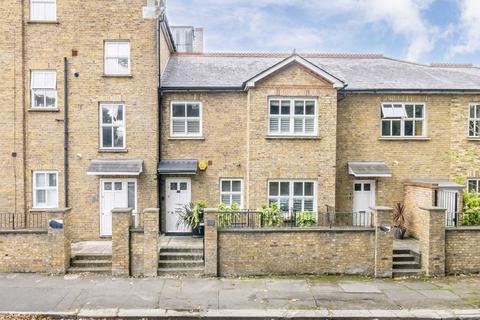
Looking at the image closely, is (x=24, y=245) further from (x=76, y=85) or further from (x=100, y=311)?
(x=76, y=85)

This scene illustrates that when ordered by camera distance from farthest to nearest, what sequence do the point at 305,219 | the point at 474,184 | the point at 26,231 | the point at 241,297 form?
the point at 474,184
the point at 305,219
the point at 26,231
the point at 241,297

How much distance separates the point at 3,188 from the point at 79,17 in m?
7.24

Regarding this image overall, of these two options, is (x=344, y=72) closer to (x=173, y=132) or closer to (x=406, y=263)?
(x=173, y=132)

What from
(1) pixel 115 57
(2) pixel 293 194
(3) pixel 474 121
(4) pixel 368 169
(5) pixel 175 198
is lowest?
(5) pixel 175 198

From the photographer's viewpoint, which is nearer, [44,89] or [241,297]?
[241,297]

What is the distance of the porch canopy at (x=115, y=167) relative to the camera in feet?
43.3

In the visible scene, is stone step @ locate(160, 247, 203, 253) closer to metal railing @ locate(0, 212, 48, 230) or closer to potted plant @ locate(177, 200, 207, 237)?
potted plant @ locate(177, 200, 207, 237)

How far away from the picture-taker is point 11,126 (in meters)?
13.7

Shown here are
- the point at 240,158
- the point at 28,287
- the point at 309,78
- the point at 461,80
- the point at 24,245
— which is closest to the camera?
the point at 28,287

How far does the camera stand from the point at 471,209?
43.7ft

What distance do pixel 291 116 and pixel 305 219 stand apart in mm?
3954

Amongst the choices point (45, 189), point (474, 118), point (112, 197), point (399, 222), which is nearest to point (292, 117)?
point (399, 222)

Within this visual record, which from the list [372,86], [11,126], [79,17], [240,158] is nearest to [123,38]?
[79,17]

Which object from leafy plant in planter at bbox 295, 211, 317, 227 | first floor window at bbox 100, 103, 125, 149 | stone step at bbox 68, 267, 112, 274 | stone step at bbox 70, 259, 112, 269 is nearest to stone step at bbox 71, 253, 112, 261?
stone step at bbox 70, 259, 112, 269
